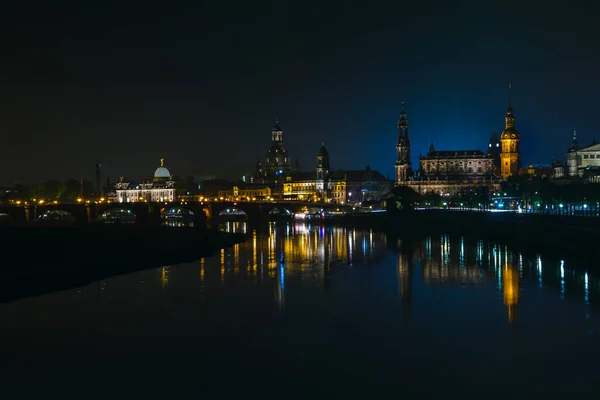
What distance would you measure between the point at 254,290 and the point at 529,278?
16.7m

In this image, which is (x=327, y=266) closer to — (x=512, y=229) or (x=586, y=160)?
(x=512, y=229)

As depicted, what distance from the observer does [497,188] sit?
187m

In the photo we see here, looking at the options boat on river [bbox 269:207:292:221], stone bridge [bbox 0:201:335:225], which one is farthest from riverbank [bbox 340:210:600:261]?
boat on river [bbox 269:207:292:221]

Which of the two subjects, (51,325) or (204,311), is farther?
(204,311)

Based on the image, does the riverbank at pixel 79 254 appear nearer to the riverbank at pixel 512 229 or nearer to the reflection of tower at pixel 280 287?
the reflection of tower at pixel 280 287

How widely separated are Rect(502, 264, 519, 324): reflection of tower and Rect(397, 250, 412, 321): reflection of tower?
461cm

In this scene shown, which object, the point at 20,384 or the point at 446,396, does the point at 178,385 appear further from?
the point at 446,396

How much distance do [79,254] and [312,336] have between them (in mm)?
27911

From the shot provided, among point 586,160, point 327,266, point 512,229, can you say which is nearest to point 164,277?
point 327,266

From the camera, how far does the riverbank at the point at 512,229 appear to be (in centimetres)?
5159

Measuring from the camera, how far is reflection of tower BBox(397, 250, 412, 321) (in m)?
32.4

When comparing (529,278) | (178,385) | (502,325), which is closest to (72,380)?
(178,385)

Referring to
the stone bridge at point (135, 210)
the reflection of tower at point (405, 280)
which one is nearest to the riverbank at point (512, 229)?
the reflection of tower at point (405, 280)

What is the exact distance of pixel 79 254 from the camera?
48406 millimetres
